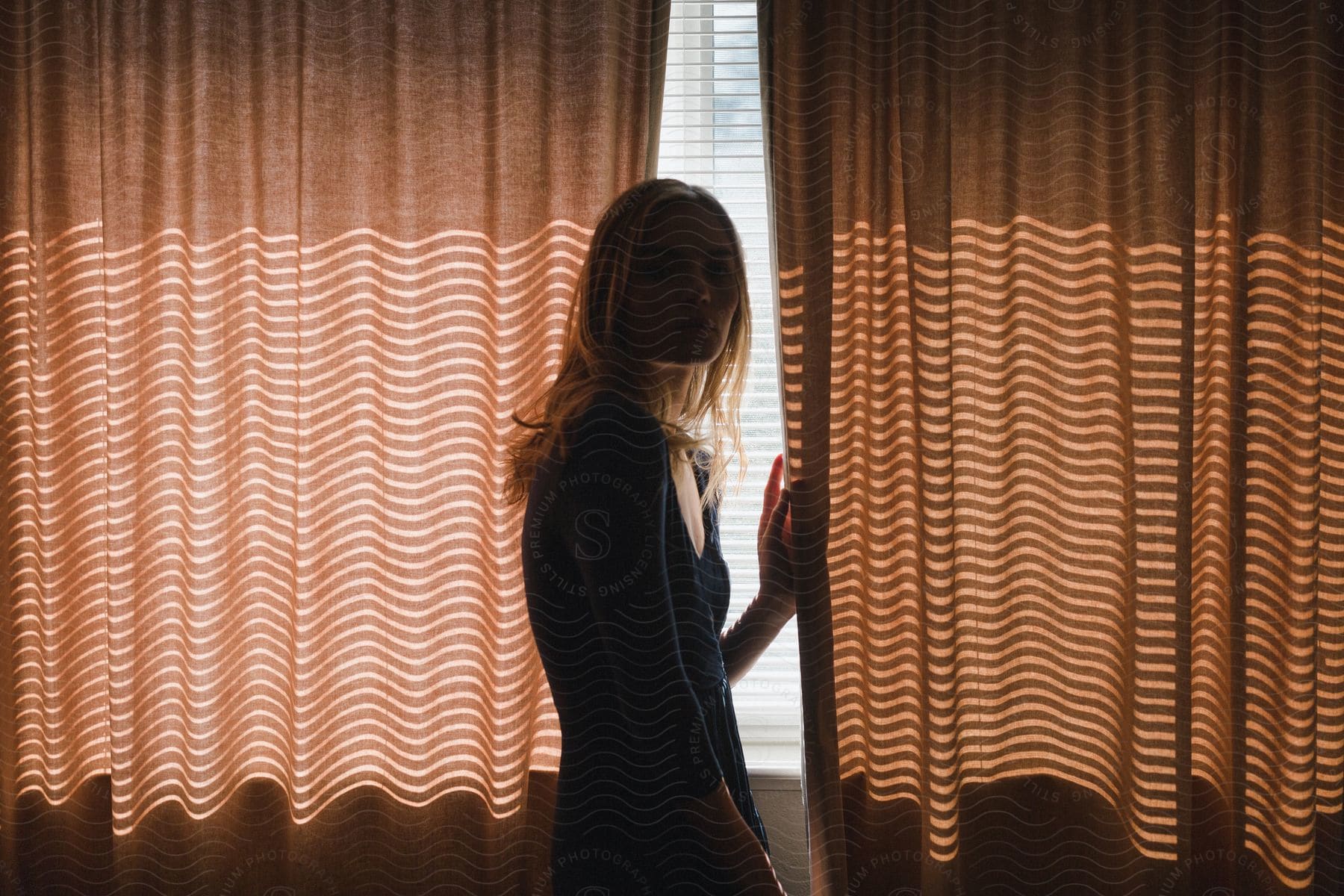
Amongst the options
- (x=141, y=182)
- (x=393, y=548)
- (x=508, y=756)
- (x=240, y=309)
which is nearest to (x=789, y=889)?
(x=508, y=756)

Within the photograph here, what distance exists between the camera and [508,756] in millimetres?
1111

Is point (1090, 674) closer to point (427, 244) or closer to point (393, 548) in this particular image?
point (393, 548)

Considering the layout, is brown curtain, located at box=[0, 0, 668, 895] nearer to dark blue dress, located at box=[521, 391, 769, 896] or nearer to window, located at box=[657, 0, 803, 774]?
window, located at box=[657, 0, 803, 774]

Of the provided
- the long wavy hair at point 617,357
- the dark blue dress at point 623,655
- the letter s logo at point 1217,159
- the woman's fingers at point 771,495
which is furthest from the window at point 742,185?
the letter s logo at point 1217,159

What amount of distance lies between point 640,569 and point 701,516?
19cm

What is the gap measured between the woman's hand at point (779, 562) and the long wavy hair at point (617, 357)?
0.14 m

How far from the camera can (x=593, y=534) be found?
2.41 feet

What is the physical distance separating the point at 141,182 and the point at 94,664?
64cm

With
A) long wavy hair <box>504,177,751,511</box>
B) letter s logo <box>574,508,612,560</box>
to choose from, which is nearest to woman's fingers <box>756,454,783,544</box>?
long wavy hair <box>504,177,751,511</box>

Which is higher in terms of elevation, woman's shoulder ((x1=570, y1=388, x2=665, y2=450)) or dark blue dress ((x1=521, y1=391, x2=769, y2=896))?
woman's shoulder ((x1=570, y1=388, x2=665, y2=450))

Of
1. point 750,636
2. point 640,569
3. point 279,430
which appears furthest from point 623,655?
point 279,430

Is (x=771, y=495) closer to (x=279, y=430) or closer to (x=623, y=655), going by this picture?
(x=623, y=655)

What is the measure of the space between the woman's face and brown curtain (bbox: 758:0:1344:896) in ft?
0.71

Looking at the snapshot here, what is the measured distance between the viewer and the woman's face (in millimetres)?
841
